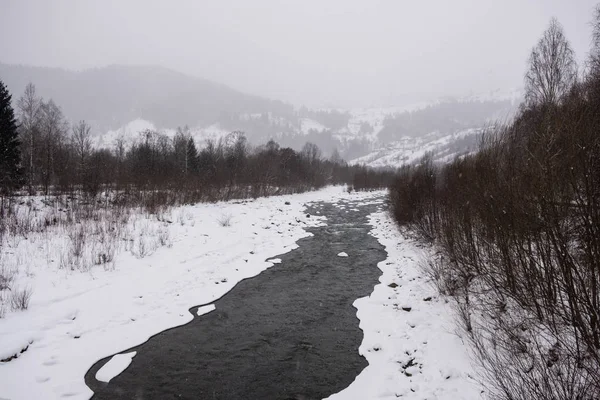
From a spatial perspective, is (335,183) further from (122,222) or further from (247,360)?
(247,360)

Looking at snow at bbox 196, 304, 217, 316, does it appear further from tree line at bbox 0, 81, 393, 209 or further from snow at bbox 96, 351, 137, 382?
tree line at bbox 0, 81, 393, 209

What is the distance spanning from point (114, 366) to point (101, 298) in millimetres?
2588

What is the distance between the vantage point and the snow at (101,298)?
14.5ft

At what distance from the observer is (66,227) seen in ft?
38.2

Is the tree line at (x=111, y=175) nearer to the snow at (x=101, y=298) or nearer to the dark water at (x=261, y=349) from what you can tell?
the snow at (x=101, y=298)

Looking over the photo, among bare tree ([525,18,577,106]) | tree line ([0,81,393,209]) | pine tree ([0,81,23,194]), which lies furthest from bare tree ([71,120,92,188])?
bare tree ([525,18,577,106])

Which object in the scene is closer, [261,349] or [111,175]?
[261,349]

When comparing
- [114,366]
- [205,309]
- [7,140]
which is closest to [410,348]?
[205,309]

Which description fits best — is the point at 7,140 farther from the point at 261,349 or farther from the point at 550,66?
the point at 550,66

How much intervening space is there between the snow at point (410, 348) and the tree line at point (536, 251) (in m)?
0.37

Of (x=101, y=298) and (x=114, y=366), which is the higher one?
(x=101, y=298)

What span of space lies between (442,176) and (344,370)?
893cm

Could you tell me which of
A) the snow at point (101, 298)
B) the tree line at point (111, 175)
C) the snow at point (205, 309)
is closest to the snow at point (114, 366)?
the snow at point (101, 298)

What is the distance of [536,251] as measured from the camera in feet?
14.4
